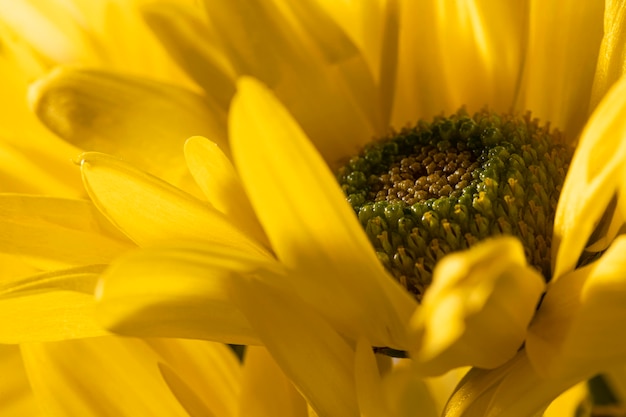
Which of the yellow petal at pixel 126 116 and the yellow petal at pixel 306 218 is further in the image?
the yellow petal at pixel 126 116

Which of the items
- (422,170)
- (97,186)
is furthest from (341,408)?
(422,170)

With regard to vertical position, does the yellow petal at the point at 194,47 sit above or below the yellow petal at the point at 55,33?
below

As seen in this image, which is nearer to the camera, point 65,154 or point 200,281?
point 200,281

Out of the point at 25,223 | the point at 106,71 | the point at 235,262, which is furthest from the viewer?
the point at 106,71

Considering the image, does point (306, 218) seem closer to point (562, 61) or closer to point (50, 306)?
point (50, 306)

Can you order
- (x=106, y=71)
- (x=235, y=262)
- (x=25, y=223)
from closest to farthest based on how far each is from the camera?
(x=235, y=262) → (x=25, y=223) → (x=106, y=71)

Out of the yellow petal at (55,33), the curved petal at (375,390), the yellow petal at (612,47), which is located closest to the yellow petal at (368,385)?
the curved petal at (375,390)

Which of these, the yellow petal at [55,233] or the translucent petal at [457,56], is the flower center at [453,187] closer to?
the translucent petal at [457,56]

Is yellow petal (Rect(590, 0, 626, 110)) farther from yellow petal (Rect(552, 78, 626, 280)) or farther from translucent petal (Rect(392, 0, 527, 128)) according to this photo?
yellow petal (Rect(552, 78, 626, 280))

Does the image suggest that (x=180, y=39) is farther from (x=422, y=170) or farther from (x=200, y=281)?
(x=200, y=281)
